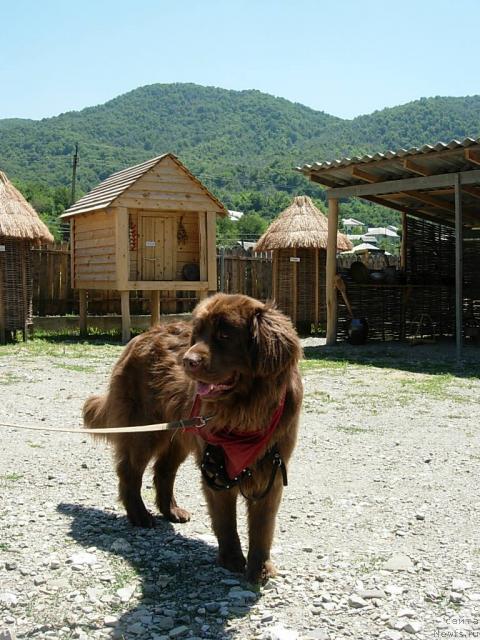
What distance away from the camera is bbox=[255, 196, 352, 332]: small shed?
19.5m

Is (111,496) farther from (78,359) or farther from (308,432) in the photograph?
(78,359)

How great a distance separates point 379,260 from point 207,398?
22864mm

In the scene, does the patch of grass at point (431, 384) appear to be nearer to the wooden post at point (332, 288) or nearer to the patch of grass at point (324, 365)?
the patch of grass at point (324, 365)

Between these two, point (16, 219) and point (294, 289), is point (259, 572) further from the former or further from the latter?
point (294, 289)

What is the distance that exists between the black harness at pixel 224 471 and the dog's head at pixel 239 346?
1.46ft

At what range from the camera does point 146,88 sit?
17675cm

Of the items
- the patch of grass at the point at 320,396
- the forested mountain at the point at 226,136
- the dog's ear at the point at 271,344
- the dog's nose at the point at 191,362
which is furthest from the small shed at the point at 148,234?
the forested mountain at the point at 226,136

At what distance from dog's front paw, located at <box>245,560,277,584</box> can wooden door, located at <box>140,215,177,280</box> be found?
1440cm

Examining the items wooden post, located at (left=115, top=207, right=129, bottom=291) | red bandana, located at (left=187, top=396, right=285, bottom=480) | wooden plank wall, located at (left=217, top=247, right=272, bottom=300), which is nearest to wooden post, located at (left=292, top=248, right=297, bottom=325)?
wooden plank wall, located at (left=217, top=247, right=272, bottom=300)

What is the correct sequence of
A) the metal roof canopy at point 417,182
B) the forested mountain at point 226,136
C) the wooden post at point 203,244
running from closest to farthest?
the metal roof canopy at point 417,182, the wooden post at point 203,244, the forested mountain at point 226,136

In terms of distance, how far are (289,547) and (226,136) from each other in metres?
148

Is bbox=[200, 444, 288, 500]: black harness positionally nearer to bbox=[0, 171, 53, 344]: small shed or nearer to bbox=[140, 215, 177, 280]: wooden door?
bbox=[0, 171, 53, 344]: small shed

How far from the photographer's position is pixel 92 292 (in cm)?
2027

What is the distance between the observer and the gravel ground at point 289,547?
3158mm
